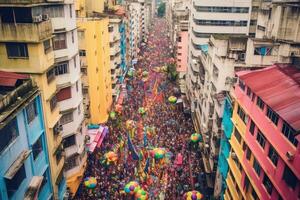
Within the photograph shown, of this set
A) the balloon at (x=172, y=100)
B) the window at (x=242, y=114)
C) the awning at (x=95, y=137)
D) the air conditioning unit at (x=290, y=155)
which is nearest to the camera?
the air conditioning unit at (x=290, y=155)

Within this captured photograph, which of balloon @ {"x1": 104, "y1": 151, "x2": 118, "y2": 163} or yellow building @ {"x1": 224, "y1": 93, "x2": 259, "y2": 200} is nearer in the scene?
yellow building @ {"x1": 224, "y1": 93, "x2": 259, "y2": 200}

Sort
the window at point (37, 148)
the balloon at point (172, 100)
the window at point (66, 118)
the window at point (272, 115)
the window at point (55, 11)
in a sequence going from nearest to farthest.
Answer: the window at point (272, 115)
the window at point (37, 148)
the window at point (55, 11)
the window at point (66, 118)
the balloon at point (172, 100)

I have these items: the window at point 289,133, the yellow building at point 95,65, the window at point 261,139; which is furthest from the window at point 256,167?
the yellow building at point 95,65

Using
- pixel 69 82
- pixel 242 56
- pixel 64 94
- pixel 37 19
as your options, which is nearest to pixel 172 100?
pixel 242 56

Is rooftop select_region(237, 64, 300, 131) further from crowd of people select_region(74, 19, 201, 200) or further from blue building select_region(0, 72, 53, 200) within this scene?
crowd of people select_region(74, 19, 201, 200)

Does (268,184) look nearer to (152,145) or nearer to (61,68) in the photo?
(61,68)

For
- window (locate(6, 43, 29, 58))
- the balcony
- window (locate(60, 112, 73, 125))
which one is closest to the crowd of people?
window (locate(60, 112, 73, 125))

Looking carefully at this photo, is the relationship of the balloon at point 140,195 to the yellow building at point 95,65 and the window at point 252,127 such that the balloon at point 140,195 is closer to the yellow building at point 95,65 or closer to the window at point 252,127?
the window at point 252,127
